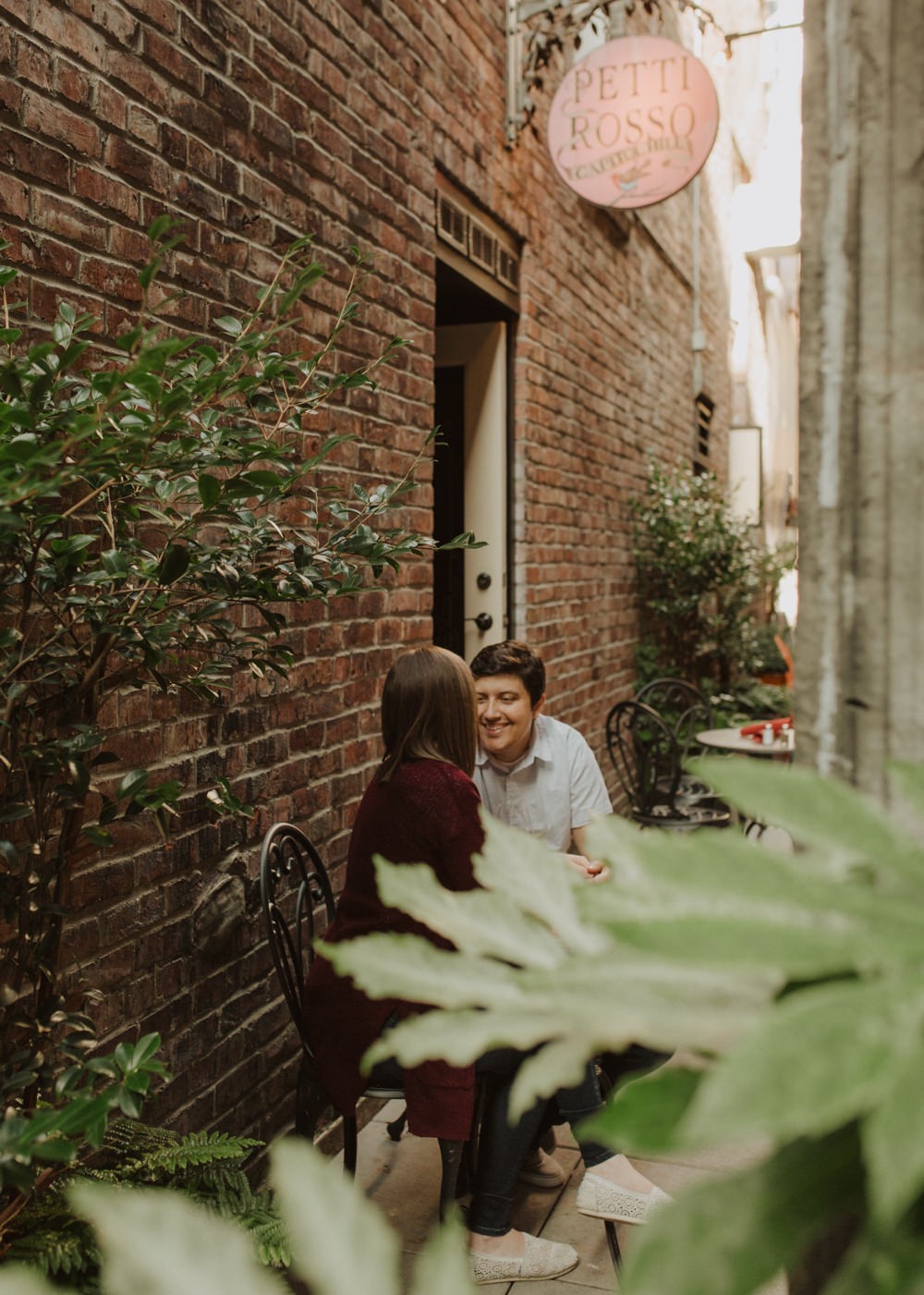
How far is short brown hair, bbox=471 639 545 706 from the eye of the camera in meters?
3.14

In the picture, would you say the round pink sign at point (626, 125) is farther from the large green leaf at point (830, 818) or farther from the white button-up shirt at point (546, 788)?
the large green leaf at point (830, 818)

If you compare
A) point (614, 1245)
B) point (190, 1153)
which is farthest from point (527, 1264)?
point (190, 1153)

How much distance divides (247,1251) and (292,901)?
2734 mm

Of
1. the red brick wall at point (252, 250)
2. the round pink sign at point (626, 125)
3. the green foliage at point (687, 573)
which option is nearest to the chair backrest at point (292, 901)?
the red brick wall at point (252, 250)

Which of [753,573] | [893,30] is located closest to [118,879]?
[893,30]

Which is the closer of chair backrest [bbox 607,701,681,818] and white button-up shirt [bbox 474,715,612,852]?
white button-up shirt [bbox 474,715,612,852]

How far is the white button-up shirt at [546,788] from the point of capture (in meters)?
3.24

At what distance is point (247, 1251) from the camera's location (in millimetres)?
404

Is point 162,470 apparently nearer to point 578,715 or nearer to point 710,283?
point 578,715

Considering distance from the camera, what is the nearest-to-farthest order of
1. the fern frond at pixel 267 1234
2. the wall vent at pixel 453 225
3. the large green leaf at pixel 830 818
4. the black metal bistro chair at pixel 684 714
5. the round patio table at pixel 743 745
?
the large green leaf at pixel 830 818
the fern frond at pixel 267 1234
the wall vent at pixel 453 225
the round patio table at pixel 743 745
the black metal bistro chair at pixel 684 714

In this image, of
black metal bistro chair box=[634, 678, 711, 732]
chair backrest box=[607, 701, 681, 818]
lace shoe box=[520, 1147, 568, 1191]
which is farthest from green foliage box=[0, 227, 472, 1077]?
black metal bistro chair box=[634, 678, 711, 732]

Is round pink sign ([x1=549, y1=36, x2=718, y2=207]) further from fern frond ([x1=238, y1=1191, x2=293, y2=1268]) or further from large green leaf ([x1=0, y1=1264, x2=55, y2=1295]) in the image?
large green leaf ([x1=0, y1=1264, x2=55, y2=1295])

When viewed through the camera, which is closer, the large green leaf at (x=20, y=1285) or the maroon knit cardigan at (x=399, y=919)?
the large green leaf at (x=20, y=1285)

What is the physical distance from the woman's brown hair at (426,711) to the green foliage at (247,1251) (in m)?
2.14
